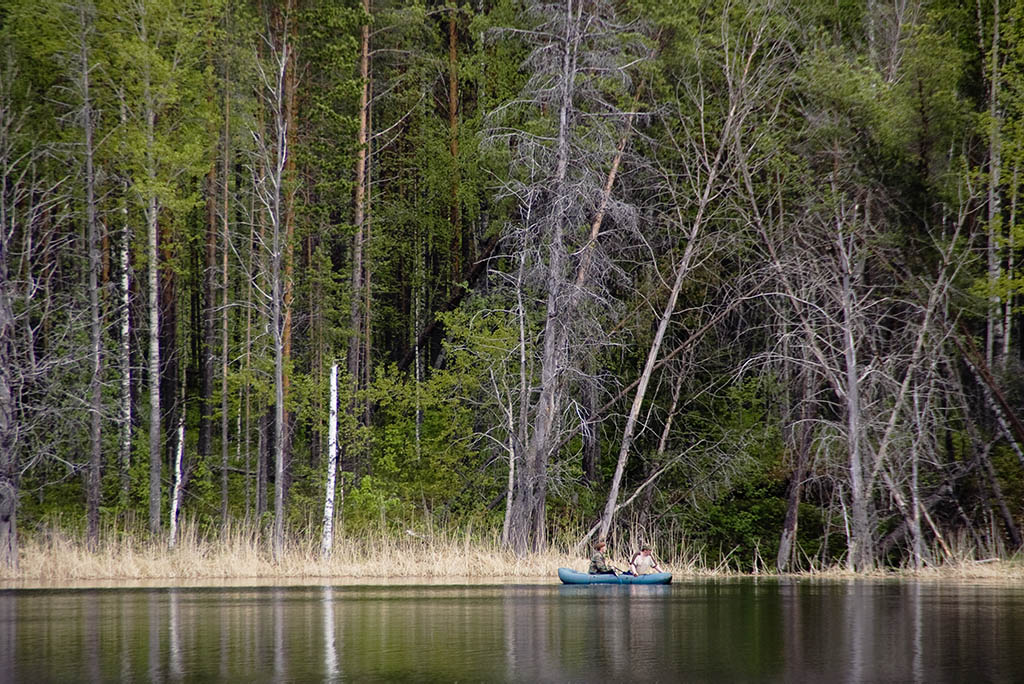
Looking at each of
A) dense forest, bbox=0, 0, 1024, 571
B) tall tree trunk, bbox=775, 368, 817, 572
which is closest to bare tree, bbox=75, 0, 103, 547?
dense forest, bbox=0, 0, 1024, 571

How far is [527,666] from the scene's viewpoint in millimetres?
10195

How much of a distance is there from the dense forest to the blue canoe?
597 cm

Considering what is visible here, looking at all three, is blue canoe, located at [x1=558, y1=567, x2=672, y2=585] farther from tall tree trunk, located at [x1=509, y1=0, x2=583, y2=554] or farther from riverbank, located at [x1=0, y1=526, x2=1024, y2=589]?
tall tree trunk, located at [x1=509, y1=0, x2=583, y2=554]

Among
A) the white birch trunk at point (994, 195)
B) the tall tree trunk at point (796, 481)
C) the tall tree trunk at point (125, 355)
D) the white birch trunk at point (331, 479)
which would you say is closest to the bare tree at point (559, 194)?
the white birch trunk at point (331, 479)

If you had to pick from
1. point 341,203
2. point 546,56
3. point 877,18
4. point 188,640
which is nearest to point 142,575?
point 188,640

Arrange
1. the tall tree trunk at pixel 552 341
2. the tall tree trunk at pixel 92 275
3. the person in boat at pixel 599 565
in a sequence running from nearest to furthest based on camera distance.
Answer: the person in boat at pixel 599 565, the tall tree trunk at pixel 552 341, the tall tree trunk at pixel 92 275

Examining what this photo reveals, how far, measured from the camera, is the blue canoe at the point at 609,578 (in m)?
22.7

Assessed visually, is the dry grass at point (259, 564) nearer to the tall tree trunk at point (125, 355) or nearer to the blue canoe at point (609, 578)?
the blue canoe at point (609, 578)

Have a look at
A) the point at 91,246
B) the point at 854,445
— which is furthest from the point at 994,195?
the point at 91,246

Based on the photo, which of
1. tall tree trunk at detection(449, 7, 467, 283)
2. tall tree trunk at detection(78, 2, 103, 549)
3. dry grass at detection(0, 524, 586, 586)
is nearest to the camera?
dry grass at detection(0, 524, 586, 586)

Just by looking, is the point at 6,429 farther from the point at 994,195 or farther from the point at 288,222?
the point at 994,195

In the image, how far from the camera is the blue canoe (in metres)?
22.7

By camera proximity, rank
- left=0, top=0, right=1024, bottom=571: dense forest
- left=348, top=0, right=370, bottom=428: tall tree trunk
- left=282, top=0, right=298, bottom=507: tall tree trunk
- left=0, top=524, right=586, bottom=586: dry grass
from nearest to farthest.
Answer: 1. left=0, top=524, right=586, bottom=586: dry grass
2. left=0, top=0, right=1024, bottom=571: dense forest
3. left=282, top=0, right=298, bottom=507: tall tree trunk
4. left=348, top=0, right=370, bottom=428: tall tree trunk

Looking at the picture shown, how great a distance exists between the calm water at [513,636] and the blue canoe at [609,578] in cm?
232
